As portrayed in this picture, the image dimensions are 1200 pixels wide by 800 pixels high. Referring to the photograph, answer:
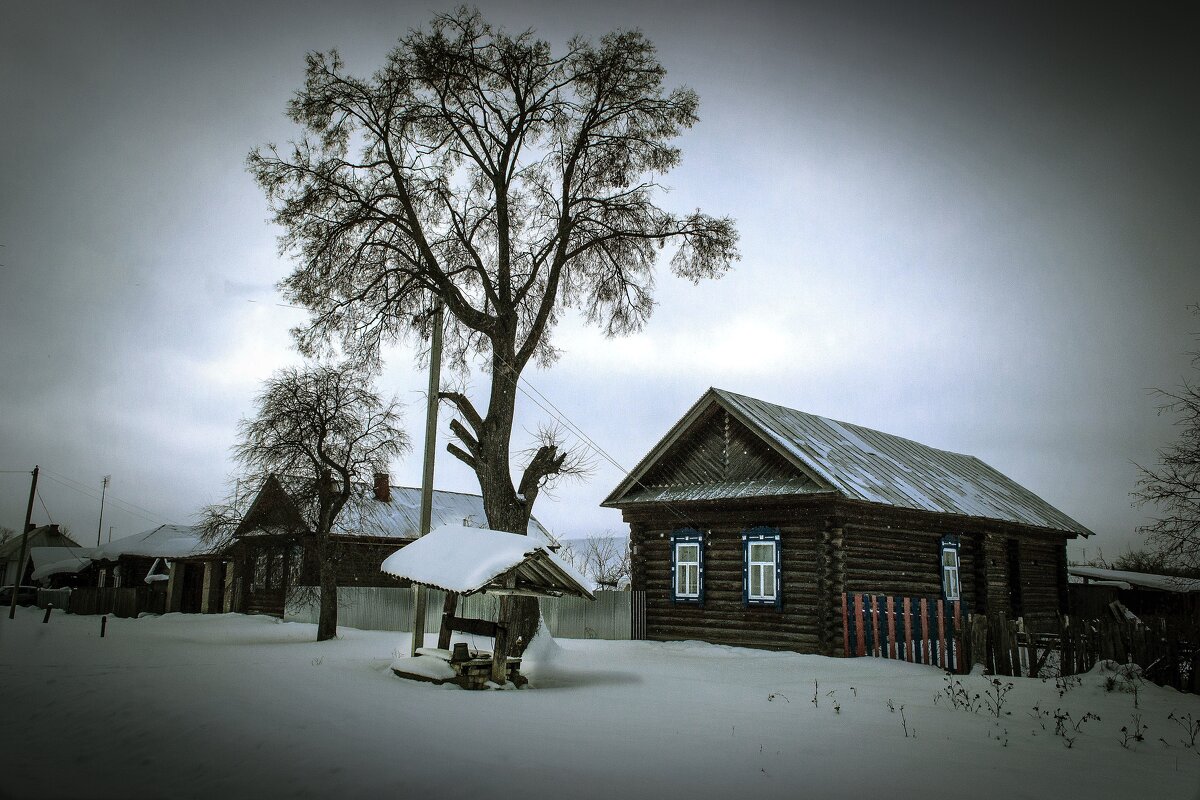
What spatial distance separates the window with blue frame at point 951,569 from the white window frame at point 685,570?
7367 mm

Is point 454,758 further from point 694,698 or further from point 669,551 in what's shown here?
point 669,551

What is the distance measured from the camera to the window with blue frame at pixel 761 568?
63.7 ft

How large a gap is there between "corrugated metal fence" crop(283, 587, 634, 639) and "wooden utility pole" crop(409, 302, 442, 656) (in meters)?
3.51

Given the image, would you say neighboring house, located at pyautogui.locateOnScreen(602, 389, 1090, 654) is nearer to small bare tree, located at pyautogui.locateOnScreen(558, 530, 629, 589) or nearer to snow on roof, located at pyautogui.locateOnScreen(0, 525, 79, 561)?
small bare tree, located at pyautogui.locateOnScreen(558, 530, 629, 589)

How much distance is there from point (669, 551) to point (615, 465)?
10.4ft

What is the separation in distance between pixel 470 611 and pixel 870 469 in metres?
13.6

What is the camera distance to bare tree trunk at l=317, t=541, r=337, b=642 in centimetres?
2211

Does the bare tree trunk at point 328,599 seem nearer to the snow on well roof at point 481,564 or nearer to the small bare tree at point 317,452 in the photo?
the small bare tree at point 317,452

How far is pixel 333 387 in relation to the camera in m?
22.9

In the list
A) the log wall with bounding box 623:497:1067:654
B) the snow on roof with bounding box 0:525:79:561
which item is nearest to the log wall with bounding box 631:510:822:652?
the log wall with bounding box 623:497:1067:654

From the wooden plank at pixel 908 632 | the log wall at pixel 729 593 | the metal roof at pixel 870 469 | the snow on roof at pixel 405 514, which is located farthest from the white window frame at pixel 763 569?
the snow on roof at pixel 405 514

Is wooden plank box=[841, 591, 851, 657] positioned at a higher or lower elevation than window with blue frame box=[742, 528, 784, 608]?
lower

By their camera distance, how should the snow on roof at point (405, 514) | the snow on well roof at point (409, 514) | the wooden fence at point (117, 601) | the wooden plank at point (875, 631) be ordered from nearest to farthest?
the wooden plank at point (875, 631), the snow on roof at point (405, 514), the snow on well roof at point (409, 514), the wooden fence at point (117, 601)

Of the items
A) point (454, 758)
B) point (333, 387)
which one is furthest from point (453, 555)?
point (333, 387)
